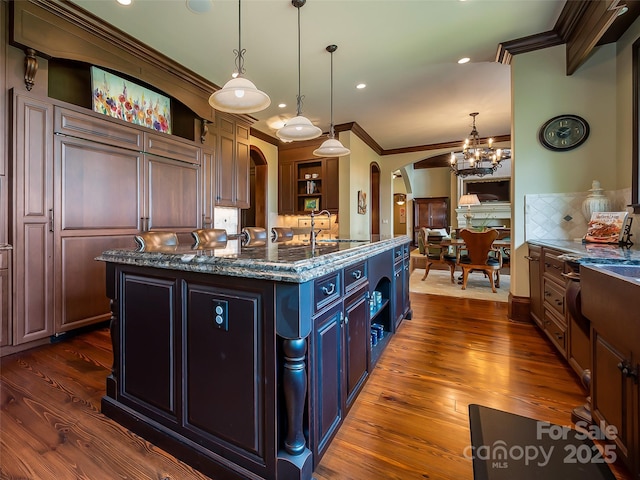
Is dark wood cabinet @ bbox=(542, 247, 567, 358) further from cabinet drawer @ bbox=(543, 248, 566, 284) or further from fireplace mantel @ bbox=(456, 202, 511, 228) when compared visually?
fireplace mantel @ bbox=(456, 202, 511, 228)

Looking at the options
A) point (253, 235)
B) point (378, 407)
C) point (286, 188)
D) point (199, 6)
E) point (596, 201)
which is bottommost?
point (378, 407)

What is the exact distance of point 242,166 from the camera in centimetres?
497

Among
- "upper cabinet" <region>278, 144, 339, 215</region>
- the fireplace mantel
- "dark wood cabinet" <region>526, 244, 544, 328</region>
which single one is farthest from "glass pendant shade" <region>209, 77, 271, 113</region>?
the fireplace mantel

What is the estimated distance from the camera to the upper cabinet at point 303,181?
5964 millimetres

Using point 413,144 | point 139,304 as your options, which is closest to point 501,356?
point 139,304

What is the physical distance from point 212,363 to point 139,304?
0.53 meters

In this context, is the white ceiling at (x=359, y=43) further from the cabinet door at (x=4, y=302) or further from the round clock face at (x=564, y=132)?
the cabinet door at (x=4, y=302)

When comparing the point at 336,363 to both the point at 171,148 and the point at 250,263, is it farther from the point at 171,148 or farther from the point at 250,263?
the point at 171,148

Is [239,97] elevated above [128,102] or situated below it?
below

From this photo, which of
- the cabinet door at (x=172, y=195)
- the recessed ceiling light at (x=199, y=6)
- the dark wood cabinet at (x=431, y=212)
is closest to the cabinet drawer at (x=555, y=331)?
the recessed ceiling light at (x=199, y=6)

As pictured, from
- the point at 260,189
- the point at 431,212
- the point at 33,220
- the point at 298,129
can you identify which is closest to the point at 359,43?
the point at 298,129

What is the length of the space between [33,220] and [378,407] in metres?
3.02

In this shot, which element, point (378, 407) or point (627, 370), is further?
point (378, 407)

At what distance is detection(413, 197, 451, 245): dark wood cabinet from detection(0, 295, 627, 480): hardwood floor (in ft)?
31.2
